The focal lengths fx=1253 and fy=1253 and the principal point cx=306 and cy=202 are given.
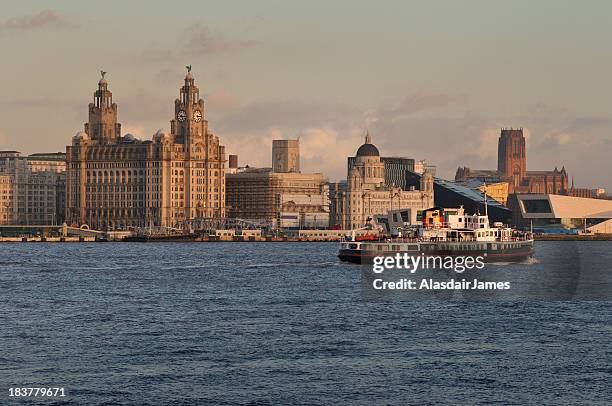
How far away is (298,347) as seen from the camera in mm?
76312

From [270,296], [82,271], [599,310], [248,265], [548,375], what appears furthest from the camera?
[248,265]

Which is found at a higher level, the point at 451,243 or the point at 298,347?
the point at 451,243

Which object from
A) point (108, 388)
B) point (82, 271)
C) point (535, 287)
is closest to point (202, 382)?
point (108, 388)

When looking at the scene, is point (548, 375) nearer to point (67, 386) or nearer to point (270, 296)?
point (67, 386)

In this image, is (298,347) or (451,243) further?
(451,243)

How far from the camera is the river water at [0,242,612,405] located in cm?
6241

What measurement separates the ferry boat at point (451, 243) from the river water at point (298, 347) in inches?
1690

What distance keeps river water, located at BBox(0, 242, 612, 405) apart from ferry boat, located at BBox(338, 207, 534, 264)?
42.9 metres

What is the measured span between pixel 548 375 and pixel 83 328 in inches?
1329

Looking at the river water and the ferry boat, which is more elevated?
the ferry boat

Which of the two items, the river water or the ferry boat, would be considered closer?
the river water

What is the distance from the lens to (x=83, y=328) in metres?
85.6

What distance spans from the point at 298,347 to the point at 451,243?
299 feet

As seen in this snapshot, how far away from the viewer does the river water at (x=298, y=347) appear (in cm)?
6241
